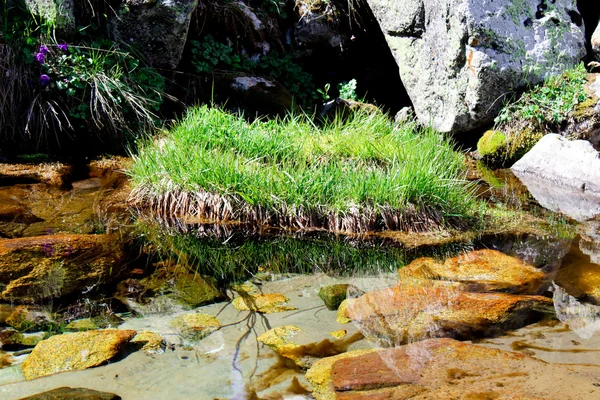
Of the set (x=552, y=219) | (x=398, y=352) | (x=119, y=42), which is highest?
(x=119, y=42)

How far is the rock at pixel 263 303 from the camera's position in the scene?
13.1 ft

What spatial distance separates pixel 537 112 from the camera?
8.49 metres

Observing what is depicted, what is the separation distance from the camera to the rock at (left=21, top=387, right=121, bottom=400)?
282cm

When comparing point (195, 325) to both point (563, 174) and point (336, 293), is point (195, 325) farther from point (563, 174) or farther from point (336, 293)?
point (563, 174)

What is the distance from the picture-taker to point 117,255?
4629mm

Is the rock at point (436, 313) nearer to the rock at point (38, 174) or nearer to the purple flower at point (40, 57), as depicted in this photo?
the rock at point (38, 174)

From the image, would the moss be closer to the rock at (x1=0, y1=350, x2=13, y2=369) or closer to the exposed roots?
the exposed roots

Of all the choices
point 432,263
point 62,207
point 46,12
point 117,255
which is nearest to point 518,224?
point 432,263

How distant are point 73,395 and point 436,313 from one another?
208 cm

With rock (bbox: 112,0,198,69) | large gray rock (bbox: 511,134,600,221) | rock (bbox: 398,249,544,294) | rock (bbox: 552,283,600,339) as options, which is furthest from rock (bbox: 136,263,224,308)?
rock (bbox: 112,0,198,69)

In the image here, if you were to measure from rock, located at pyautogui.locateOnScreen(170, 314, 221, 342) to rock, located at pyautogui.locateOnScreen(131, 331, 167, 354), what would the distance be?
14cm

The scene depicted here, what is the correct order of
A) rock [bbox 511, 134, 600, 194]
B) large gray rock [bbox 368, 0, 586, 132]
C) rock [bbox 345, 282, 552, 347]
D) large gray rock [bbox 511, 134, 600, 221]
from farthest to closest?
1. large gray rock [bbox 368, 0, 586, 132]
2. rock [bbox 511, 134, 600, 194]
3. large gray rock [bbox 511, 134, 600, 221]
4. rock [bbox 345, 282, 552, 347]

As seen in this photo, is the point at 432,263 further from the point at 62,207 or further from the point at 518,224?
the point at 62,207

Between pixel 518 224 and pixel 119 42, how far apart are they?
17.6ft
